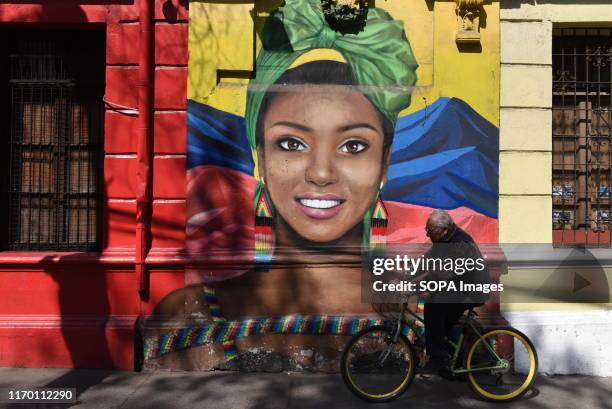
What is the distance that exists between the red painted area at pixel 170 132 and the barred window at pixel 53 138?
0.77 m

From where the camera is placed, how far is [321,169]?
6.42 metres

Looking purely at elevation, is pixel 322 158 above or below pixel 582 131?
below

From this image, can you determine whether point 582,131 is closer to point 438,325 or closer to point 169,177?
point 438,325

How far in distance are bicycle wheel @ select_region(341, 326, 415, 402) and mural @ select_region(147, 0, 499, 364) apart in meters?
1.33

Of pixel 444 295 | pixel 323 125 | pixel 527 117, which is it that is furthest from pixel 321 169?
pixel 527 117

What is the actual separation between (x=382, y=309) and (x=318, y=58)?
2.84m

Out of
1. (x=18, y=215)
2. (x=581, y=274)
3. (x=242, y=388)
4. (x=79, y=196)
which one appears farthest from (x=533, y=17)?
(x=18, y=215)

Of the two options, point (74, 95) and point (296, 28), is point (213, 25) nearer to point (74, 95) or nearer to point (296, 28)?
point (296, 28)

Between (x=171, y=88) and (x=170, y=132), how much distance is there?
0.49 m

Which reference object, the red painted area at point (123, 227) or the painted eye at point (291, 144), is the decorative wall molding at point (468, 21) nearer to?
the painted eye at point (291, 144)

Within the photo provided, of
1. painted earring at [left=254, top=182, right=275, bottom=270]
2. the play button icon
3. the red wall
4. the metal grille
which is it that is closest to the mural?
painted earring at [left=254, top=182, right=275, bottom=270]

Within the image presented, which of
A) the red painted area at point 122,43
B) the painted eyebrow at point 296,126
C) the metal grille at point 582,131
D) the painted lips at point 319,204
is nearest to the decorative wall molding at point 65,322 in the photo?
the painted lips at point 319,204

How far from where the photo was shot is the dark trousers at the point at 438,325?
17.1 feet

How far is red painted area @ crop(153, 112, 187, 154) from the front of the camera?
250 inches
